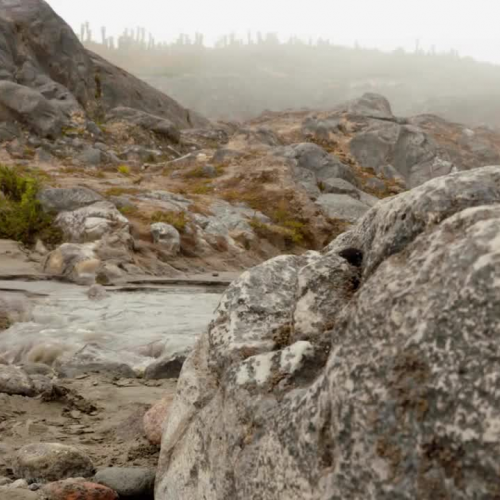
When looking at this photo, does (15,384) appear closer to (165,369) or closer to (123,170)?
(165,369)

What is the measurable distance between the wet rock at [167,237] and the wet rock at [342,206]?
8957 millimetres

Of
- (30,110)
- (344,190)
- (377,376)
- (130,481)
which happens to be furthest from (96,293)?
(30,110)

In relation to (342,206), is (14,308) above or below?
above

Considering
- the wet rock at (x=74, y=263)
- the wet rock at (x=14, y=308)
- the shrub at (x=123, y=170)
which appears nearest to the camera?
the wet rock at (x=14, y=308)

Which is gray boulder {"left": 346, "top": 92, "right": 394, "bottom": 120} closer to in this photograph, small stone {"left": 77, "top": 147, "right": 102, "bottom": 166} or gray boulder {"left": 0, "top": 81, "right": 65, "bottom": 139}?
small stone {"left": 77, "top": 147, "right": 102, "bottom": 166}

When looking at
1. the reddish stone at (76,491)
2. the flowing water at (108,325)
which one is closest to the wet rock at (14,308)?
the flowing water at (108,325)

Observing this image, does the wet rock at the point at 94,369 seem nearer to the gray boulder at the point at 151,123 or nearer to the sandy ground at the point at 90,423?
the sandy ground at the point at 90,423

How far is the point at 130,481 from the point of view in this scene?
14.1 feet

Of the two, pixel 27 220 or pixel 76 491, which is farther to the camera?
pixel 27 220

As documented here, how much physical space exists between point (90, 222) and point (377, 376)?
18242mm

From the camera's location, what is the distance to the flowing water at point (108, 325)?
9.90 m

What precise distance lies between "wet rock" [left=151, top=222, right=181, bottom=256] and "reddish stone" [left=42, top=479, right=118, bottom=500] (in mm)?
16416

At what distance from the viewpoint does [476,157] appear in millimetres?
55031

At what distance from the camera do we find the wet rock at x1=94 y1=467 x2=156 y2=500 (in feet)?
13.9
